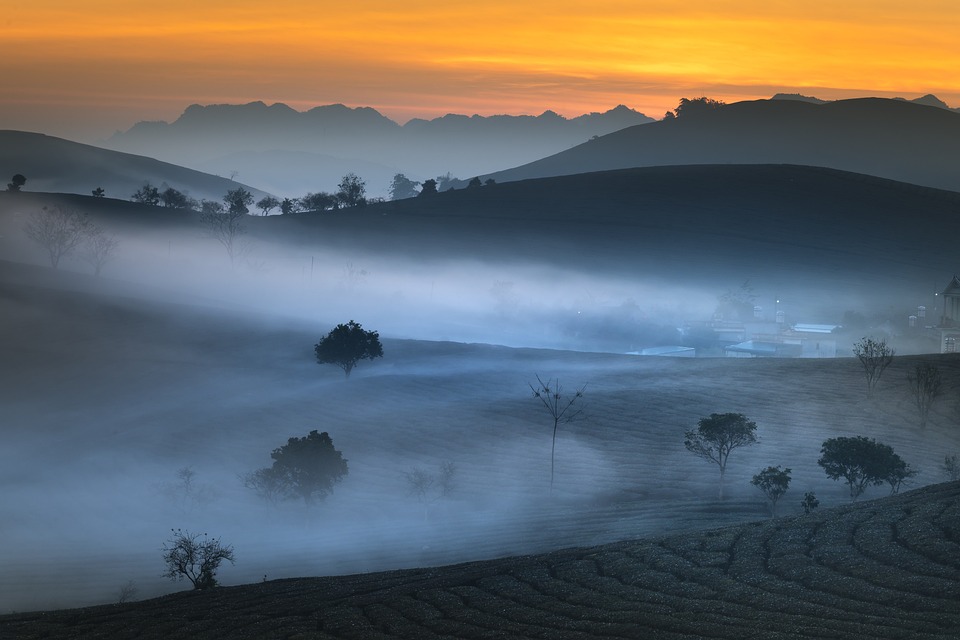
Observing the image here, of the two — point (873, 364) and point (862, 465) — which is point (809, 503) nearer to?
point (862, 465)

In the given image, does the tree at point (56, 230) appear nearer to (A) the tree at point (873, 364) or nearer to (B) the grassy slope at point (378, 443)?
(B) the grassy slope at point (378, 443)

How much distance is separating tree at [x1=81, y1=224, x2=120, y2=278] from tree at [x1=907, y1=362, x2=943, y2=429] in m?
125

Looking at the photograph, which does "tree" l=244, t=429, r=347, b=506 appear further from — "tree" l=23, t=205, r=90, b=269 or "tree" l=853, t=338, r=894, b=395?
"tree" l=23, t=205, r=90, b=269

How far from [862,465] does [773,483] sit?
6.22 meters

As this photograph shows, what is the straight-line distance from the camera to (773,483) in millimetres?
66125

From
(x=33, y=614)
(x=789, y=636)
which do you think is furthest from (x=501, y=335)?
(x=789, y=636)

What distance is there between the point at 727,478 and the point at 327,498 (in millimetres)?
27152

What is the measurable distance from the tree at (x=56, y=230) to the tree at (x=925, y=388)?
129 meters

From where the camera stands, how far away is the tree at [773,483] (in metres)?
65.4

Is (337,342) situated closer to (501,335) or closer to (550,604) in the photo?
(501,335)

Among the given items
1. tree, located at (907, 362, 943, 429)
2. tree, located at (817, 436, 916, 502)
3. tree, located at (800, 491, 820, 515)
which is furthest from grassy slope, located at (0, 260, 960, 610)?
tree, located at (800, 491, 820, 515)

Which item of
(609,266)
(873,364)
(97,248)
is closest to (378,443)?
(873,364)

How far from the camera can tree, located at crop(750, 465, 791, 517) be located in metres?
65.4

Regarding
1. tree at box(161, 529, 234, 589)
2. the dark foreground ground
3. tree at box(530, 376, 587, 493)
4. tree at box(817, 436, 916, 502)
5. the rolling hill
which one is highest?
the rolling hill
